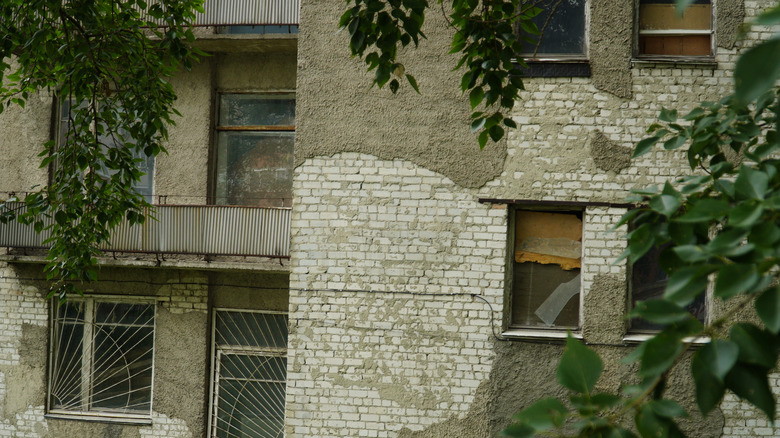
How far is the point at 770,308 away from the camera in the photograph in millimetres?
1208

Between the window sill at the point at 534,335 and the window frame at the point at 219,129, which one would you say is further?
the window frame at the point at 219,129

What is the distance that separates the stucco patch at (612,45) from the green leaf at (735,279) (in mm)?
4969

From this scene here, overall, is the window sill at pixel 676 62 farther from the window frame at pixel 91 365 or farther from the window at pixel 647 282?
the window frame at pixel 91 365

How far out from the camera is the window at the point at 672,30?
6.02 meters

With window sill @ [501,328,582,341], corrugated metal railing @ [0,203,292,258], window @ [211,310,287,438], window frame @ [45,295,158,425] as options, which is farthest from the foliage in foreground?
window frame @ [45,295,158,425]

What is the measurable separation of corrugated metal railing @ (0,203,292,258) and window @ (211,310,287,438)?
95 cm

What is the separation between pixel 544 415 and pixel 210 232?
668cm

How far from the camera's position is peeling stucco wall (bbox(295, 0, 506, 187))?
6.02m

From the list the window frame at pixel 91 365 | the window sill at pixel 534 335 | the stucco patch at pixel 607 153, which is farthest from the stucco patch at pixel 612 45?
the window frame at pixel 91 365

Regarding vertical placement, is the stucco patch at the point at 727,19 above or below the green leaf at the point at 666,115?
above

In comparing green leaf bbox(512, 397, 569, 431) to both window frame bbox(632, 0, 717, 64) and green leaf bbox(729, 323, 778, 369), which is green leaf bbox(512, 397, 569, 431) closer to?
green leaf bbox(729, 323, 778, 369)

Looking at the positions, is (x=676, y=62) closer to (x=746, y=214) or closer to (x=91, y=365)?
(x=746, y=214)

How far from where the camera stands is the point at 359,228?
19.9 ft

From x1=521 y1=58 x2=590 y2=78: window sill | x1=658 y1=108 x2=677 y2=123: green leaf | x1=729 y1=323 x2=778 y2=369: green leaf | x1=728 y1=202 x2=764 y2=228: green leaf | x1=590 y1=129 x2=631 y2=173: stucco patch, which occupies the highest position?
x1=521 y1=58 x2=590 y2=78: window sill
